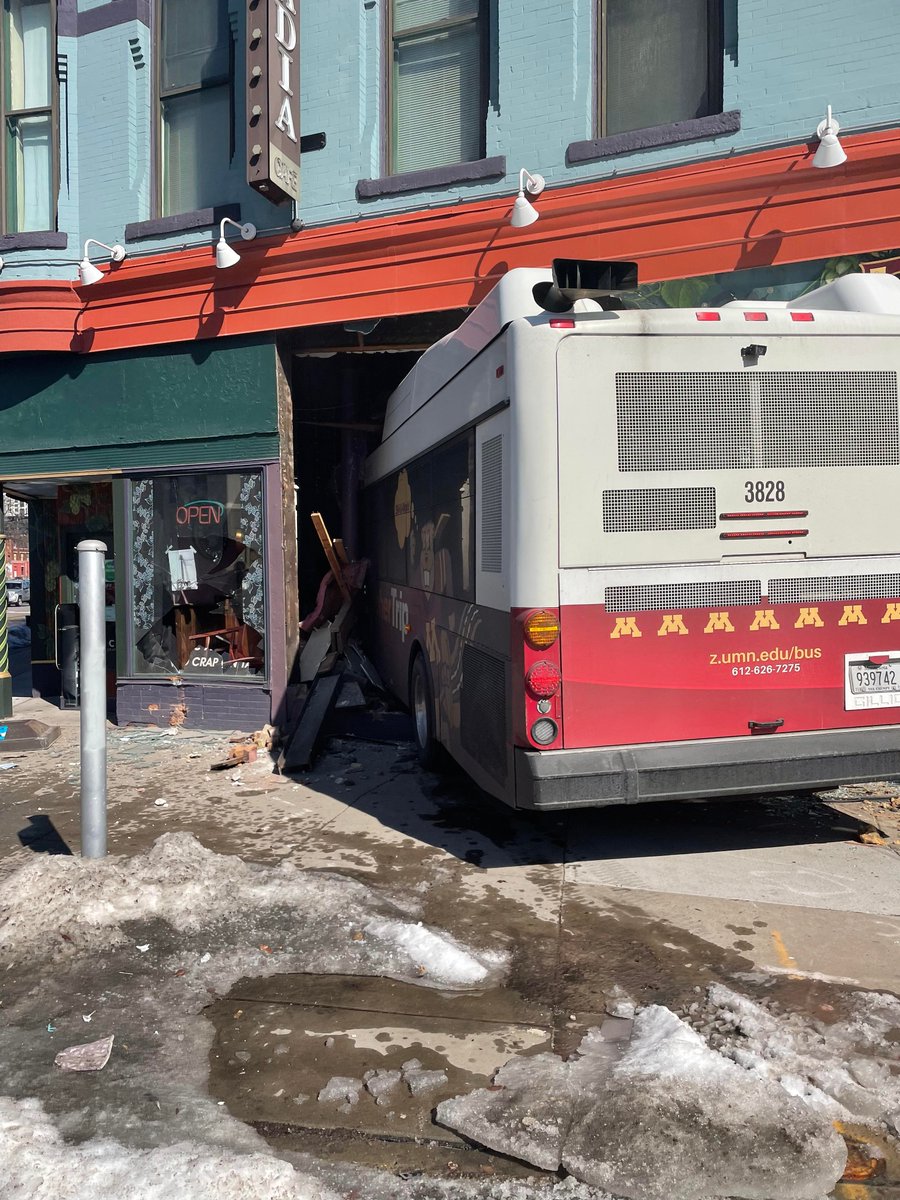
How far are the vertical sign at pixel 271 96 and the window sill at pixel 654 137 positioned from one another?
2.85 m

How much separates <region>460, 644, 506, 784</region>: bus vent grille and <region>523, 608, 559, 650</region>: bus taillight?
1.30 ft

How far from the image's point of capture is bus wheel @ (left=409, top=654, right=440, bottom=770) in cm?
810

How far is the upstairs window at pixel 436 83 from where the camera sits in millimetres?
9703

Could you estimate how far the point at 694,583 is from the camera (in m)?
5.41

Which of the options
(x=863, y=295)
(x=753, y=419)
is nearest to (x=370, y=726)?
(x=753, y=419)

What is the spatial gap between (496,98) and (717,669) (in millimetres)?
6624

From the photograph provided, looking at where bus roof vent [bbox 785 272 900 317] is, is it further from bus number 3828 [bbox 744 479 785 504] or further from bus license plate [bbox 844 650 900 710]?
bus license plate [bbox 844 650 900 710]

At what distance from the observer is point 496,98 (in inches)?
368

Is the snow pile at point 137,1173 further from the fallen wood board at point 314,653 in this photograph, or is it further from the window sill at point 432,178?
the window sill at point 432,178

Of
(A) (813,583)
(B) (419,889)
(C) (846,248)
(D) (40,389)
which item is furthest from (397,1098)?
(D) (40,389)

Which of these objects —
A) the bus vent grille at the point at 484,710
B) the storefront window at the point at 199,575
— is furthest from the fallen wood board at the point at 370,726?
the bus vent grille at the point at 484,710

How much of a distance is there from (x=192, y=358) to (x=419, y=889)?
290 inches

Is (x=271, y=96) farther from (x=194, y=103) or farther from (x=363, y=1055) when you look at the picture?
(x=363, y=1055)

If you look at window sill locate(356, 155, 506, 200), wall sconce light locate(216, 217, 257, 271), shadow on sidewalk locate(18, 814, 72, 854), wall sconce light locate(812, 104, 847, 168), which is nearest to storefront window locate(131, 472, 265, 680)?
wall sconce light locate(216, 217, 257, 271)
